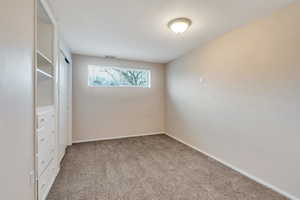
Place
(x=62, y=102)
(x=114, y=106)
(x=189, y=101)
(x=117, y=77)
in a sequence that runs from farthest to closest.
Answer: (x=117, y=77) → (x=114, y=106) → (x=189, y=101) → (x=62, y=102)

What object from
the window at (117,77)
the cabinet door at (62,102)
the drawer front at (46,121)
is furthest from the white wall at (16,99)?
the window at (117,77)

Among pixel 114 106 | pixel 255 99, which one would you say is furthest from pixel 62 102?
pixel 255 99

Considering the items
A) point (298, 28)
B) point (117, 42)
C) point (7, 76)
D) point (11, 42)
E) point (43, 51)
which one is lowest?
point (7, 76)

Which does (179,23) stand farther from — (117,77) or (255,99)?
(117,77)

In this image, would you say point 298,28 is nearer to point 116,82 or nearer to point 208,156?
point 208,156

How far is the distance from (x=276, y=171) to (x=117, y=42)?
3.37 m

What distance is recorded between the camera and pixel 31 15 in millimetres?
1344

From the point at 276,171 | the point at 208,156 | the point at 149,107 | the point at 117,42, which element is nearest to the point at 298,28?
the point at 276,171

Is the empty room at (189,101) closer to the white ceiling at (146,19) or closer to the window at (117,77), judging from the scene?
the white ceiling at (146,19)

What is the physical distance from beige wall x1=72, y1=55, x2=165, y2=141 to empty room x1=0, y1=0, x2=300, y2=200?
13.0 inches

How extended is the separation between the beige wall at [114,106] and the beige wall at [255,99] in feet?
5.31

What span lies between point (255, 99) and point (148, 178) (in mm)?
2002

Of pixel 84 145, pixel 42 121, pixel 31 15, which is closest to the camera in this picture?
pixel 31 15

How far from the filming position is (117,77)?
4328 millimetres
